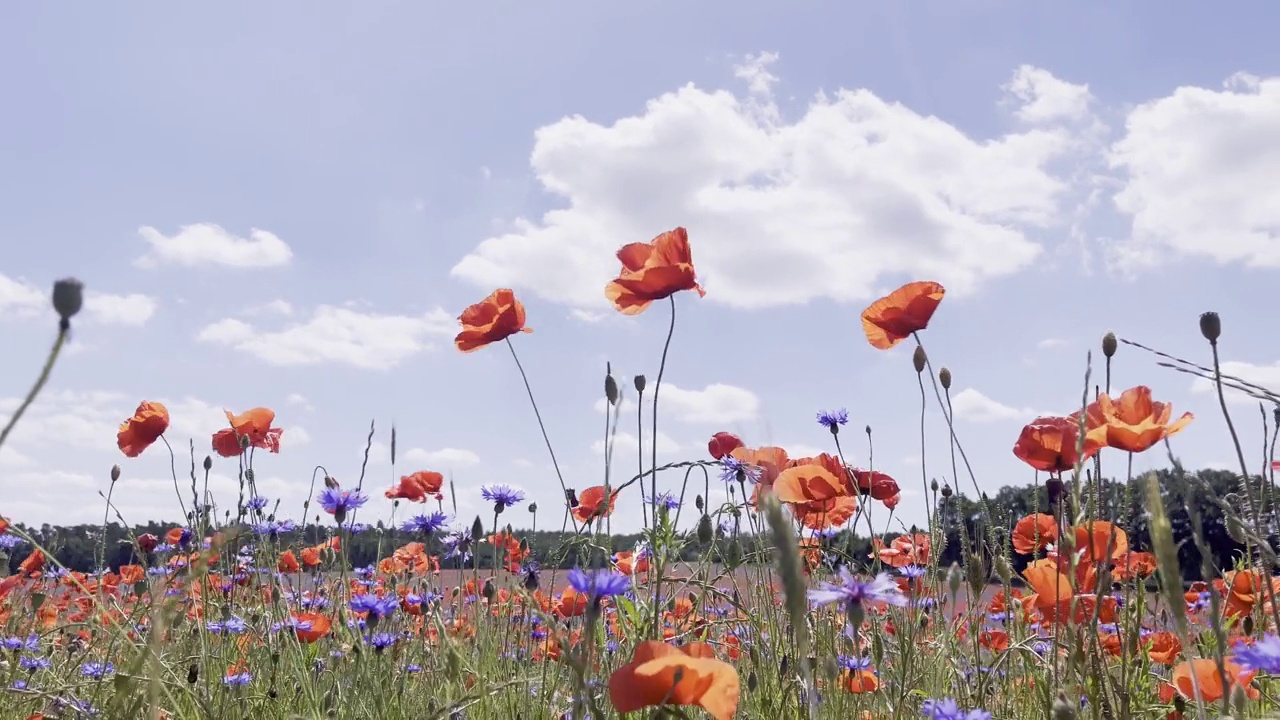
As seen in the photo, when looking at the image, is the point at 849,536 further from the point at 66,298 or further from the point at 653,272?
the point at 66,298

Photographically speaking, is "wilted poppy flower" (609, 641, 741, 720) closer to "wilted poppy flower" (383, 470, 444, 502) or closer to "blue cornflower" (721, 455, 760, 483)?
"blue cornflower" (721, 455, 760, 483)

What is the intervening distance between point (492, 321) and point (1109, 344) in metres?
1.54

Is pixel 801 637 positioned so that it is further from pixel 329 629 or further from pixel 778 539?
pixel 329 629

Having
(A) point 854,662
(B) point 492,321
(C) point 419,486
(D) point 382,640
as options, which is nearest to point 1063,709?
(A) point 854,662

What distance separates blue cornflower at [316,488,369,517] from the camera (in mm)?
2555

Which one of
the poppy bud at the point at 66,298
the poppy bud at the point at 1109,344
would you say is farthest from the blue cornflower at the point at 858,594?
the poppy bud at the point at 66,298

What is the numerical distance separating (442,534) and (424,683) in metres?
1.34

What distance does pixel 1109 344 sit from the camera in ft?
6.12

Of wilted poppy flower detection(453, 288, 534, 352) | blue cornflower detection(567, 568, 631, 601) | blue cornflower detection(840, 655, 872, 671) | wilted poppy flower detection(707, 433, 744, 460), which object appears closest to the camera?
blue cornflower detection(567, 568, 631, 601)

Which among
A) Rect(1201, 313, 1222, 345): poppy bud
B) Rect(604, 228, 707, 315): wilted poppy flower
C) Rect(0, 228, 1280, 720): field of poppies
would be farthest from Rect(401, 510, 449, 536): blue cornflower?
Rect(1201, 313, 1222, 345): poppy bud

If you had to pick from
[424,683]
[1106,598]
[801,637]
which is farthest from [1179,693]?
[424,683]

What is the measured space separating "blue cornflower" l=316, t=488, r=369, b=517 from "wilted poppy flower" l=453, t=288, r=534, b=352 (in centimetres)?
50

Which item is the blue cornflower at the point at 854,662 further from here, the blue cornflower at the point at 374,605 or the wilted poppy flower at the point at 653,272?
the blue cornflower at the point at 374,605

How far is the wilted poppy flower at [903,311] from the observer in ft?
7.77
